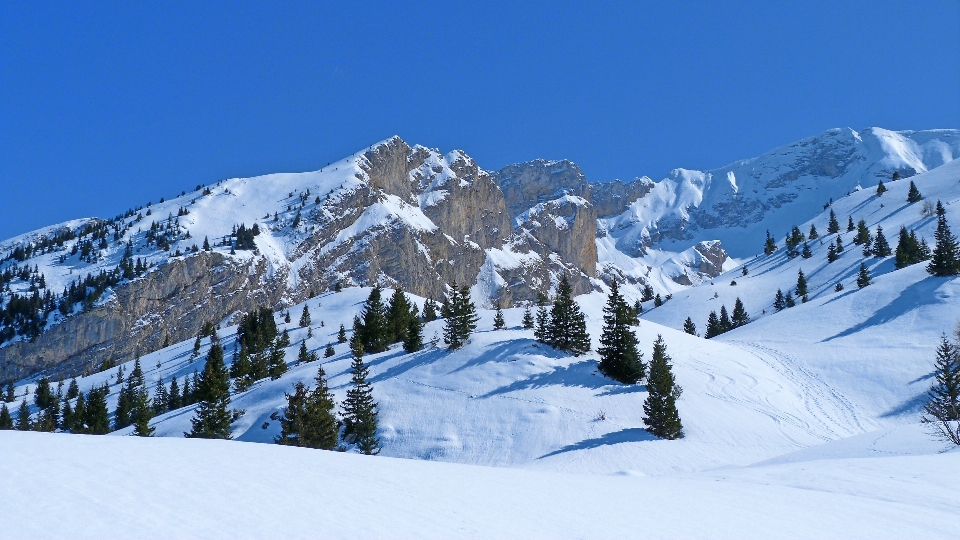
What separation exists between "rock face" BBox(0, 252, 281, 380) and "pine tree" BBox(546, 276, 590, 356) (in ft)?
473

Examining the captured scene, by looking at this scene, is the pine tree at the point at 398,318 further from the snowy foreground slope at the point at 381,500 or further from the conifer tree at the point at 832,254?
the conifer tree at the point at 832,254

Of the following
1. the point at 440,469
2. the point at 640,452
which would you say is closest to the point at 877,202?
the point at 640,452

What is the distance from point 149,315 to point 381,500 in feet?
640

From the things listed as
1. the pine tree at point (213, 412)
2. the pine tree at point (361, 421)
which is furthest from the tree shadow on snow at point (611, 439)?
the pine tree at point (213, 412)

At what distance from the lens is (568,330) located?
50.3 meters

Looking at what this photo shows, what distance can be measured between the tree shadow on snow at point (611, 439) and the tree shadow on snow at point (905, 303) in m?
34.3

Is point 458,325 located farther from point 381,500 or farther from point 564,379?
point 381,500

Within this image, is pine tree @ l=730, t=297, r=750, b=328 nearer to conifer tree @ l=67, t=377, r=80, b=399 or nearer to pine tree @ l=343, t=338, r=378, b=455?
pine tree @ l=343, t=338, r=378, b=455

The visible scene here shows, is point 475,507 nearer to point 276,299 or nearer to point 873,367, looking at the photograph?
point 873,367

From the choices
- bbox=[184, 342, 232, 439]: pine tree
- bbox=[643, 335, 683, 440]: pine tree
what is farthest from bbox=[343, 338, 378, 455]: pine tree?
bbox=[643, 335, 683, 440]: pine tree

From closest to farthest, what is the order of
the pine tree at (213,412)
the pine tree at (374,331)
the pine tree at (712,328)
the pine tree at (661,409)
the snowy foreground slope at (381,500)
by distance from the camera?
the snowy foreground slope at (381,500) < the pine tree at (661,409) < the pine tree at (213,412) < the pine tree at (374,331) < the pine tree at (712,328)

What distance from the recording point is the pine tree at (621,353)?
44.8 m

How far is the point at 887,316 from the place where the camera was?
63156mm

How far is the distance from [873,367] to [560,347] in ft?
86.3
